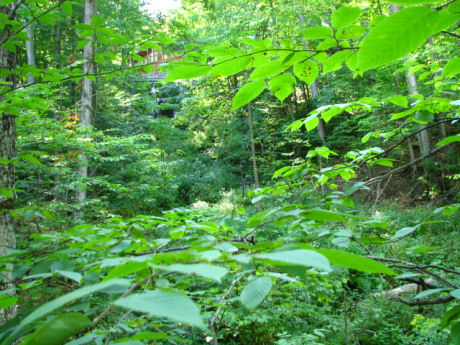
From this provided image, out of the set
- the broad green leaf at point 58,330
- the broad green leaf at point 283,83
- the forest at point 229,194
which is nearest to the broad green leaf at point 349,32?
the forest at point 229,194

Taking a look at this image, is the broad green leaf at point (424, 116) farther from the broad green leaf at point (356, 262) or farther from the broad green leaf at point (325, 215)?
the broad green leaf at point (356, 262)

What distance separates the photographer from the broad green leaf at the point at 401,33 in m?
0.41

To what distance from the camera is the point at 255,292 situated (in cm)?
39

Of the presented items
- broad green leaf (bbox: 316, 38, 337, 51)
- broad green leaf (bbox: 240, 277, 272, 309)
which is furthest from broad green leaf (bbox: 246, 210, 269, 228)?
broad green leaf (bbox: 316, 38, 337, 51)

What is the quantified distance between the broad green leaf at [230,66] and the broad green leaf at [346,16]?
0.75 feet

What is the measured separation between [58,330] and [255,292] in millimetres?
247

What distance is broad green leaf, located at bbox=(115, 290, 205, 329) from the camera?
22 centimetres

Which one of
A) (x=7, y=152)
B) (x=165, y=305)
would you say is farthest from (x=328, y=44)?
(x=7, y=152)

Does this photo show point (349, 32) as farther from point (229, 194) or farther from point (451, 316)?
point (229, 194)

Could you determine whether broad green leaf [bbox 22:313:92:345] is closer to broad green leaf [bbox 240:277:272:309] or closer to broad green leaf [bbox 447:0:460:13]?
broad green leaf [bbox 240:277:272:309]

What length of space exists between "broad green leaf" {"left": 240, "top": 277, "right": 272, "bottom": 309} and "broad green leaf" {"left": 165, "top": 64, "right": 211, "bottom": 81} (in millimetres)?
499

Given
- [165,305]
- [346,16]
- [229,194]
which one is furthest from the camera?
[229,194]

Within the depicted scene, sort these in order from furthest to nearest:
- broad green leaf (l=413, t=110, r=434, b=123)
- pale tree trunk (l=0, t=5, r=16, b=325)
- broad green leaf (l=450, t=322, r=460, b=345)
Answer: pale tree trunk (l=0, t=5, r=16, b=325) → broad green leaf (l=413, t=110, r=434, b=123) → broad green leaf (l=450, t=322, r=460, b=345)

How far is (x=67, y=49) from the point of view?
929 cm
